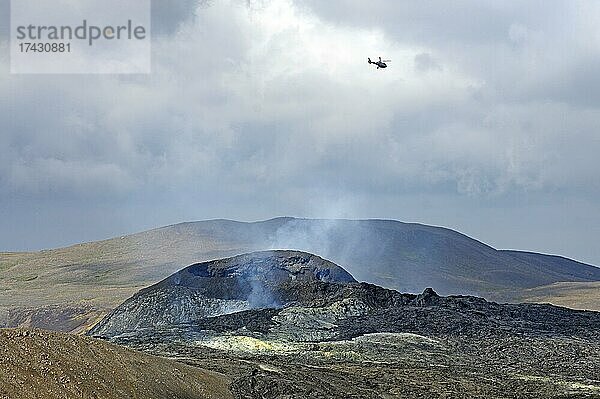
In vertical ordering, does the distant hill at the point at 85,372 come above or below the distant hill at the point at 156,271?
below

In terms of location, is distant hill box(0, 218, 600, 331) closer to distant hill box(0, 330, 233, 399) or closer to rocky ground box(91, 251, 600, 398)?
rocky ground box(91, 251, 600, 398)

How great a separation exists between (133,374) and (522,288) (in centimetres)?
15767

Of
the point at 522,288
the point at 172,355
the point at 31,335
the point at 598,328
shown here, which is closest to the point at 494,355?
the point at 598,328

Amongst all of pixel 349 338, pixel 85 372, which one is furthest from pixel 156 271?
pixel 85 372

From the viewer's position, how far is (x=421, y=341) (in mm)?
44906

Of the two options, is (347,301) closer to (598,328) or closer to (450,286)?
(598,328)

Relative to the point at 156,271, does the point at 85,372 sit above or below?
below

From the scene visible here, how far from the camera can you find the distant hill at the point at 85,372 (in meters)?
21.5

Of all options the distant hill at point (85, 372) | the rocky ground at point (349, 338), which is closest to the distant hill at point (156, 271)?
the rocky ground at point (349, 338)

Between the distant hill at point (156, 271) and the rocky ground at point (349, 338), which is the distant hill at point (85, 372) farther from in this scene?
the distant hill at point (156, 271)

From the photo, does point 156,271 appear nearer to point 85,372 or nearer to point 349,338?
point 349,338

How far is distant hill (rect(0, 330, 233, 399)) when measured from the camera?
21484mm

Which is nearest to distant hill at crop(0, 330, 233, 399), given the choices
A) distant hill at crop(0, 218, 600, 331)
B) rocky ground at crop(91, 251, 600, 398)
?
rocky ground at crop(91, 251, 600, 398)

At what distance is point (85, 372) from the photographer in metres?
23.7
